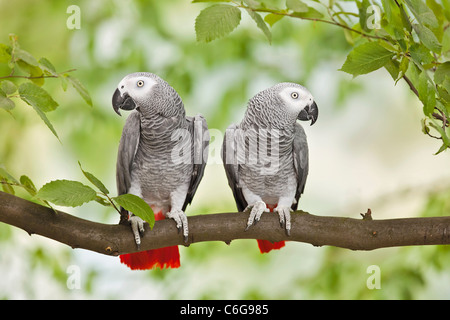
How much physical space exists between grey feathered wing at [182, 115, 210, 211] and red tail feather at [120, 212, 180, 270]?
0.16 m

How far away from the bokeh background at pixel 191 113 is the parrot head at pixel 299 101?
2.69 ft

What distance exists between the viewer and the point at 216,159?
1.09 meters

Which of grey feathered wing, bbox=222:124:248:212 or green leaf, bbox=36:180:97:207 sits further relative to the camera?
grey feathered wing, bbox=222:124:248:212

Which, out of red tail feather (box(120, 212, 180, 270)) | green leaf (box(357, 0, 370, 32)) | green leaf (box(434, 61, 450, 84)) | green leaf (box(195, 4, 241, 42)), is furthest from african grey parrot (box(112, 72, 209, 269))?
green leaf (box(434, 61, 450, 84))

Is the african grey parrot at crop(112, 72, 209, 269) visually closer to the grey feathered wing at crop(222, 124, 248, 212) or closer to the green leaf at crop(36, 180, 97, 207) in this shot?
the grey feathered wing at crop(222, 124, 248, 212)

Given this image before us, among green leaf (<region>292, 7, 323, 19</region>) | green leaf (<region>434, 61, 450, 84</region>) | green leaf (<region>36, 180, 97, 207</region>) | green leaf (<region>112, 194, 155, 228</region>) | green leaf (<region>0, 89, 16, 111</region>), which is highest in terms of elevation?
green leaf (<region>292, 7, 323, 19</region>)

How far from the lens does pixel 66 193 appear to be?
2.24 ft

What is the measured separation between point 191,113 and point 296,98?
92cm

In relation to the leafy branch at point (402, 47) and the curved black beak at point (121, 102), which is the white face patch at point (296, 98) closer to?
the leafy branch at point (402, 47)

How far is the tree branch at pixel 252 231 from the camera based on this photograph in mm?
827

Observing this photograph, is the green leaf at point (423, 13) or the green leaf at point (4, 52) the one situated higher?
the green leaf at point (4, 52)

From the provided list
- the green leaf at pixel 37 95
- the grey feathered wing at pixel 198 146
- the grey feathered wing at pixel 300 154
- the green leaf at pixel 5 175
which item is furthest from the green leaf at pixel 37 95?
the grey feathered wing at pixel 300 154

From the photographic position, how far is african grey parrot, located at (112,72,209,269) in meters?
0.97

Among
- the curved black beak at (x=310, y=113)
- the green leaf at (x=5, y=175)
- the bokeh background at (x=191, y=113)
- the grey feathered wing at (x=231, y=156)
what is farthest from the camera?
the bokeh background at (x=191, y=113)
